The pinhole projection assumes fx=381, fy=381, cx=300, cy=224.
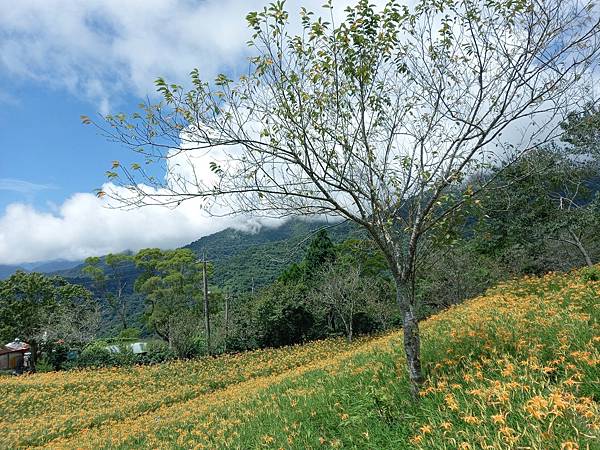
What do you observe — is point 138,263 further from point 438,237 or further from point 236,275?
point 438,237

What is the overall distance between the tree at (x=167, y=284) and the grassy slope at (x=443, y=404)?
872 inches

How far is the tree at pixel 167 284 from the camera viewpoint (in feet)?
120

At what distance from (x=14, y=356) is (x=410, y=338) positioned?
44.6 meters

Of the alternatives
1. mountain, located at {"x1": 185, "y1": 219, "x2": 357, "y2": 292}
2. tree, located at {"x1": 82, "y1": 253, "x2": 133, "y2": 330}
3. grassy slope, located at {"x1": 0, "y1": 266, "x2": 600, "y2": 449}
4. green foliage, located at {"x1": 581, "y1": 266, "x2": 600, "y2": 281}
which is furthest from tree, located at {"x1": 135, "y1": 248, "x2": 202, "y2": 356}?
green foliage, located at {"x1": 581, "y1": 266, "x2": 600, "y2": 281}

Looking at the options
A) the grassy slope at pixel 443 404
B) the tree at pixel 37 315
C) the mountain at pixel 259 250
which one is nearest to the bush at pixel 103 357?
the tree at pixel 37 315

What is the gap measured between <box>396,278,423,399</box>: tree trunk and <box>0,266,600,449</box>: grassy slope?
177 millimetres

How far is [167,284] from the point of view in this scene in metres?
39.2

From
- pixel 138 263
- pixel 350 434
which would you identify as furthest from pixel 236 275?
pixel 350 434

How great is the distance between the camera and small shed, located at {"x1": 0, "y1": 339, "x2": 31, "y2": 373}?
115 ft

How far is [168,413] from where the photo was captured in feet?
37.8

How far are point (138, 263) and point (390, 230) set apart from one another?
41024 millimetres

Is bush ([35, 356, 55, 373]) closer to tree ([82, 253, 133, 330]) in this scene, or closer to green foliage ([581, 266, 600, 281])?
tree ([82, 253, 133, 330])

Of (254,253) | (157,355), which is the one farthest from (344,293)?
(254,253)

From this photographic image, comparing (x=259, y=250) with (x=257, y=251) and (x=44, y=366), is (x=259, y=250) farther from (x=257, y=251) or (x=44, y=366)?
(x=44, y=366)
